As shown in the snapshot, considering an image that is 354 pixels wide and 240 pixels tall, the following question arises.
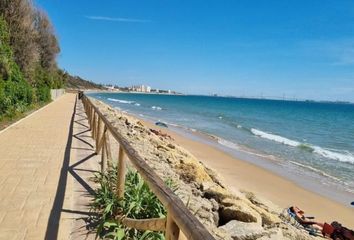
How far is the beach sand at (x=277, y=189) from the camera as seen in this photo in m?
10.4

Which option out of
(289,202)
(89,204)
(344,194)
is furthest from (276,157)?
(89,204)

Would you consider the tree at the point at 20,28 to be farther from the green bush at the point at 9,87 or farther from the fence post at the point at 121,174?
the fence post at the point at 121,174

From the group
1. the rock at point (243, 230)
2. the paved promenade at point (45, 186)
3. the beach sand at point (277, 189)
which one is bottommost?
the beach sand at point (277, 189)

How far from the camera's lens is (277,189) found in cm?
1230

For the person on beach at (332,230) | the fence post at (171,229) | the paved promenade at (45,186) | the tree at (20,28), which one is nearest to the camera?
the fence post at (171,229)

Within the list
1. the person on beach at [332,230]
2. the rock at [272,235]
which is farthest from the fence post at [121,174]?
the person on beach at [332,230]

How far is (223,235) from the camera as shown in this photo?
5.04m

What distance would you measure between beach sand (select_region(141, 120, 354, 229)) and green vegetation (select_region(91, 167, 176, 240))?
516cm

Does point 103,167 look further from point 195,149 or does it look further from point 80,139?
point 195,149

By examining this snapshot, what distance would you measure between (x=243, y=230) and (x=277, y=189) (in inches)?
287

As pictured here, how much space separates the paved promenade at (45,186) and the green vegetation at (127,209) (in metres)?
0.21

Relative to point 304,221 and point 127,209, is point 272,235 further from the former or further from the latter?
point 304,221

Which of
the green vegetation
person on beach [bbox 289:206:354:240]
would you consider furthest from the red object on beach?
the green vegetation

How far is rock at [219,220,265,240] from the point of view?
520cm
